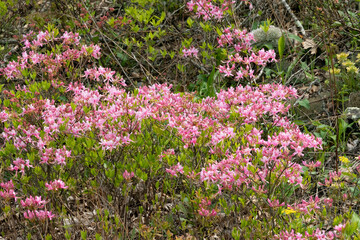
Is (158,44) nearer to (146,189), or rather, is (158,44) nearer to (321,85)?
(321,85)

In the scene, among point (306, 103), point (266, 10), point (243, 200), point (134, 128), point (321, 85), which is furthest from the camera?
point (266, 10)

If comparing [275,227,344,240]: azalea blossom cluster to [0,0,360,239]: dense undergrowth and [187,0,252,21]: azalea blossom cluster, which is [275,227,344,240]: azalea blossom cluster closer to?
[0,0,360,239]: dense undergrowth

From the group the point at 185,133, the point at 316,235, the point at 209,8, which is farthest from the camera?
the point at 209,8

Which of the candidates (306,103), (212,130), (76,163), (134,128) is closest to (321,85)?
(306,103)

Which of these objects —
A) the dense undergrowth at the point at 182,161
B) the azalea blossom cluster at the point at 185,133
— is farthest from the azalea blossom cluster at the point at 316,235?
the azalea blossom cluster at the point at 185,133

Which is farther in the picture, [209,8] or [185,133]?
[209,8]

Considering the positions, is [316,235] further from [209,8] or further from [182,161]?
[209,8]

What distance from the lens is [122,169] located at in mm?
3004

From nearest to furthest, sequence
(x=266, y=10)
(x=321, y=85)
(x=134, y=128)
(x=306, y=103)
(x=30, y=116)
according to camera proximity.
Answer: (x=134, y=128) < (x=30, y=116) < (x=306, y=103) < (x=321, y=85) < (x=266, y=10)

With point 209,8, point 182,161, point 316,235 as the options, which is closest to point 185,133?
point 182,161

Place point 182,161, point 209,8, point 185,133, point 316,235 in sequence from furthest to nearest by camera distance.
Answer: point 209,8 < point 182,161 < point 185,133 < point 316,235

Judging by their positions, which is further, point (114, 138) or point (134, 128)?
point (134, 128)

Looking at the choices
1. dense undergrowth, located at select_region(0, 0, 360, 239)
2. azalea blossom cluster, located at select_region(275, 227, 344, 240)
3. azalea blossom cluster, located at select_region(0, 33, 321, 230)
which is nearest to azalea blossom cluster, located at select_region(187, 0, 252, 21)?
dense undergrowth, located at select_region(0, 0, 360, 239)

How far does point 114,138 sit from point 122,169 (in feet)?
1.11
